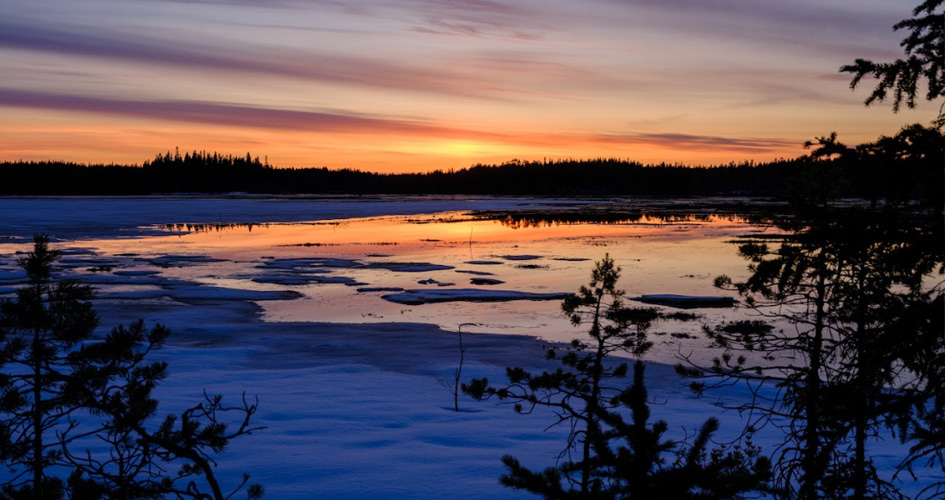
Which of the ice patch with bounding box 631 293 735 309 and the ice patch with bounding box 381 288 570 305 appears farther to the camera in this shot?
the ice patch with bounding box 381 288 570 305

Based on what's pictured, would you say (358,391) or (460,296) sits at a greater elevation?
(460,296)

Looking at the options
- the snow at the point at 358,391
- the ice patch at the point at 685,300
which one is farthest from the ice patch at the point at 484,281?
the ice patch at the point at 685,300

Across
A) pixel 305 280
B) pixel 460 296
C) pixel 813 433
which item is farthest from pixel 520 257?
pixel 813 433

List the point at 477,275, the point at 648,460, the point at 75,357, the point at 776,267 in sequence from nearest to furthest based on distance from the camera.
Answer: the point at 648,460, the point at 75,357, the point at 776,267, the point at 477,275

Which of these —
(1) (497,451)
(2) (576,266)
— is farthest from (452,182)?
(1) (497,451)

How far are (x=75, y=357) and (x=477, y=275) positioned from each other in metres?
17.4

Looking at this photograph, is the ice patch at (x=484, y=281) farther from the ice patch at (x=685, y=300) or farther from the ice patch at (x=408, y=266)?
the ice patch at (x=685, y=300)

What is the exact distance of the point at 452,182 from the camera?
182m

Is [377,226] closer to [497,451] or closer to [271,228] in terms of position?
[271,228]

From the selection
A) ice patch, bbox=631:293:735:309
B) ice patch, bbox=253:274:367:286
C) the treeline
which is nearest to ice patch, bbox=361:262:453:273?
ice patch, bbox=253:274:367:286

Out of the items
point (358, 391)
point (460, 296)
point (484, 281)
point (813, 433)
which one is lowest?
point (358, 391)

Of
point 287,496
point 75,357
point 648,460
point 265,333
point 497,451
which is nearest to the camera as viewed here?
point 648,460

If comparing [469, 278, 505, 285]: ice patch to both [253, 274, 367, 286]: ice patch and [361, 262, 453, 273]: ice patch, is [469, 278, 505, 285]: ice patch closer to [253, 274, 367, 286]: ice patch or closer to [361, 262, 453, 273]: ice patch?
[361, 262, 453, 273]: ice patch

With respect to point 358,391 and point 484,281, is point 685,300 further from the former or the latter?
point 358,391
